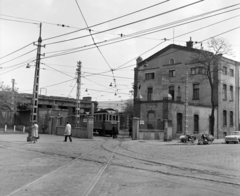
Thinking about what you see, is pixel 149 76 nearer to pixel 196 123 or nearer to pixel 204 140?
pixel 196 123

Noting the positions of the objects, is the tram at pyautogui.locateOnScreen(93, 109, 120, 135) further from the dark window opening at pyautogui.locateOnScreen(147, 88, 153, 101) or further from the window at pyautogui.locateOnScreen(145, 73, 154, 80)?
the window at pyautogui.locateOnScreen(145, 73, 154, 80)

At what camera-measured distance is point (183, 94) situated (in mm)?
39250

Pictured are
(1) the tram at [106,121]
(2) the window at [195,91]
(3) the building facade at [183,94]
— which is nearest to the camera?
(3) the building facade at [183,94]

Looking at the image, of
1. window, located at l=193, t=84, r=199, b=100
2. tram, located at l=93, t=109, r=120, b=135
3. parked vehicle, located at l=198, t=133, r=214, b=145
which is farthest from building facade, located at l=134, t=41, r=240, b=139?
parked vehicle, located at l=198, t=133, r=214, b=145

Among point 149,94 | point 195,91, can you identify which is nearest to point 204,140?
point 195,91

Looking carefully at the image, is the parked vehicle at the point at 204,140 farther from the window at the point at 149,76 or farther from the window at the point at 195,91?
the window at the point at 149,76

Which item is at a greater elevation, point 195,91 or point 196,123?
point 195,91

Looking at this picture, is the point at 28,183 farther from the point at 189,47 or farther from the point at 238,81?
the point at 238,81

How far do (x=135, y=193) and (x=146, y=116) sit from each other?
27941mm

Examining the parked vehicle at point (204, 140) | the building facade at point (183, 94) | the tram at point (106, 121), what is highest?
the building facade at point (183, 94)

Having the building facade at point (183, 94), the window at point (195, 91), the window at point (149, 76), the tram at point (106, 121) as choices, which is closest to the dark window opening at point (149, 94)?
the building facade at point (183, 94)

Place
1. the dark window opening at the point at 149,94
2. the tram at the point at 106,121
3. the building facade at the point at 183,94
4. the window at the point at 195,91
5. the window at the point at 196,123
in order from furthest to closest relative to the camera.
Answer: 1. the dark window opening at the point at 149,94
2. the window at the point at 195,91
3. the tram at the point at 106,121
4. the window at the point at 196,123
5. the building facade at the point at 183,94

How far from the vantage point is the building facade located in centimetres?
3241

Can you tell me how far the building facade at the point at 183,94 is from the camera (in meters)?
32.4
